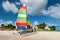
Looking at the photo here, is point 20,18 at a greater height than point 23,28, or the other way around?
point 20,18

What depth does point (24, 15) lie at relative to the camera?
24.0 metres

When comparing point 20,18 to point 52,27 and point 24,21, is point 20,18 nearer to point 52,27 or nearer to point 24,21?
point 24,21

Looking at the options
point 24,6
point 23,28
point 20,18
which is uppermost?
point 24,6

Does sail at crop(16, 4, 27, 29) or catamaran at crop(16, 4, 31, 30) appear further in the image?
sail at crop(16, 4, 27, 29)

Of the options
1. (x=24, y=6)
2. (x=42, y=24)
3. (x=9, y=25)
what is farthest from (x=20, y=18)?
(x=42, y=24)

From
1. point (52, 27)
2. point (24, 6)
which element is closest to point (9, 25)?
point (52, 27)

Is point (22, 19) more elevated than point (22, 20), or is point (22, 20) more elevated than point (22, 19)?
point (22, 19)

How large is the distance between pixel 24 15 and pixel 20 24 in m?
1.59

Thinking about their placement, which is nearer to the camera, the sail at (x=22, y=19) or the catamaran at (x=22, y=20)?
the catamaran at (x=22, y=20)

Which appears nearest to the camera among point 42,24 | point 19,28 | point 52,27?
point 19,28

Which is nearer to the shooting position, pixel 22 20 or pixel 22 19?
pixel 22 20

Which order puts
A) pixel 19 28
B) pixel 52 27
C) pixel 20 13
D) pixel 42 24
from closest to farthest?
pixel 19 28
pixel 20 13
pixel 52 27
pixel 42 24

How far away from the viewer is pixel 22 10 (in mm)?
25266

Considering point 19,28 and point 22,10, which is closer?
point 19,28
